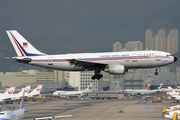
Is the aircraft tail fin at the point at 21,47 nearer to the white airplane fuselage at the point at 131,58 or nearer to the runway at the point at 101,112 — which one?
the white airplane fuselage at the point at 131,58

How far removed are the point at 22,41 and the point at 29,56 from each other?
429 centimetres

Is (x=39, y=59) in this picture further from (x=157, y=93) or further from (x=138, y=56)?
(x=157, y=93)

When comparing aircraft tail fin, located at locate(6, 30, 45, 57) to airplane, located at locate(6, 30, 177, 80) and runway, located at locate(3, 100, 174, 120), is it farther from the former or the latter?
runway, located at locate(3, 100, 174, 120)

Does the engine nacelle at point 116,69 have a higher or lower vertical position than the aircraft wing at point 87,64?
lower

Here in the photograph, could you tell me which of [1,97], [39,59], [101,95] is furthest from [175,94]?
[39,59]

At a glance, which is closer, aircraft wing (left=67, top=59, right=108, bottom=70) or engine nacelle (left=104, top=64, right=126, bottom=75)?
aircraft wing (left=67, top=59, right=108, bottom=70)

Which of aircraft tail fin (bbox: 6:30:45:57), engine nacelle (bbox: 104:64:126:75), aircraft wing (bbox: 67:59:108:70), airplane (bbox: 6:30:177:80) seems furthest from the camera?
aircraft tail fin (bbox: 6:30:45:57)

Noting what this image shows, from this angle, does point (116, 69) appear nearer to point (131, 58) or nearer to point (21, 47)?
point (131, 58)

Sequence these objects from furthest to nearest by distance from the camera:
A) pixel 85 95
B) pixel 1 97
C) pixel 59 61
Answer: pixel 85 95, pixel 1 97, pixel 59 61

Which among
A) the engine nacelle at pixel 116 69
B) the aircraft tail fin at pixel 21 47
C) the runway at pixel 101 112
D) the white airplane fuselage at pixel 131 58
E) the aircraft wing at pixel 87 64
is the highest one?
the aircraft tail fin at pixel 21 47

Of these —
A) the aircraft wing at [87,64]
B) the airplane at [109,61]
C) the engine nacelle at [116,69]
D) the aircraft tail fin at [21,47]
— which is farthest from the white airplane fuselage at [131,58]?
the aircraft tail fin at [21,47]

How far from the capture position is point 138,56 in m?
60.7

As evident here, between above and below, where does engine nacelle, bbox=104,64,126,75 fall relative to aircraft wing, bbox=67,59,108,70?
below

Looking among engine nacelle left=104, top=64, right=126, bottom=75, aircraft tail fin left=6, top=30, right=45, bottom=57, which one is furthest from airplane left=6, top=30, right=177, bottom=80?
aircraft tail fin left=6, top=30, right=45, bottom=57
